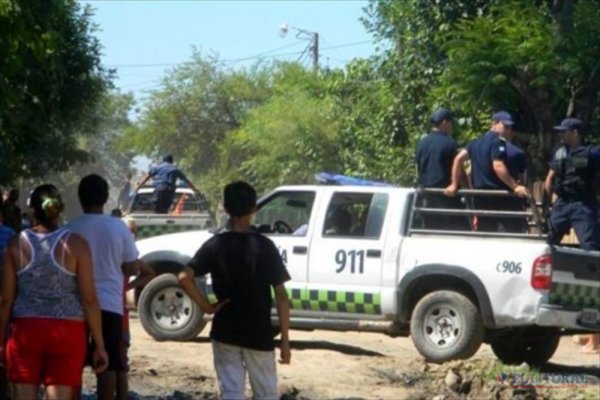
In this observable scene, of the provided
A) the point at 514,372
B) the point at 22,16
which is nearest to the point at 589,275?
the point at 514,372

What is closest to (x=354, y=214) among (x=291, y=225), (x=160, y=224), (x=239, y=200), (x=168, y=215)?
(x=291, y=225)

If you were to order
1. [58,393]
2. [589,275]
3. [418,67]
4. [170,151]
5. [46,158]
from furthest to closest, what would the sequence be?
[170,151] → [46,158] → [418,67] → [589,275] → [58,393]

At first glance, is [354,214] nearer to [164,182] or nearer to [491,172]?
[491,172]

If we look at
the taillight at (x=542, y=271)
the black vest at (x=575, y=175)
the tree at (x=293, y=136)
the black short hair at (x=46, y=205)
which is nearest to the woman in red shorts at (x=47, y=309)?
the black short hair at (x=46, y=205)

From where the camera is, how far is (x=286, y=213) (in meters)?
15.6

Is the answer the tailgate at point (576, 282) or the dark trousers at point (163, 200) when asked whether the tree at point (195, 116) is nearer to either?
the dark trousers at point (163, 200)

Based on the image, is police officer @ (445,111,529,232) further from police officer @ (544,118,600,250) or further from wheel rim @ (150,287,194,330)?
wheel rim @ (150,287,194,330)

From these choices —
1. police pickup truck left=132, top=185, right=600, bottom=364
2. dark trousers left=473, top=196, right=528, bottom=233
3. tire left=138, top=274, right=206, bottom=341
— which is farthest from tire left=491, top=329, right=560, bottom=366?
tire left=138, top=274, right=206, bottom=341

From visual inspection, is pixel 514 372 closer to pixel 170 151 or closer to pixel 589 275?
pixel 589 275

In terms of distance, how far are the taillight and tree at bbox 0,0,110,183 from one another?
4703mm

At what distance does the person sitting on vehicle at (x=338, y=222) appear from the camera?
15.1 meters

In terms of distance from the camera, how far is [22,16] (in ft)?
32.0

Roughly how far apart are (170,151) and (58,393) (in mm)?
56140

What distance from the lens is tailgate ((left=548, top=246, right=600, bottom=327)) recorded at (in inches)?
551
